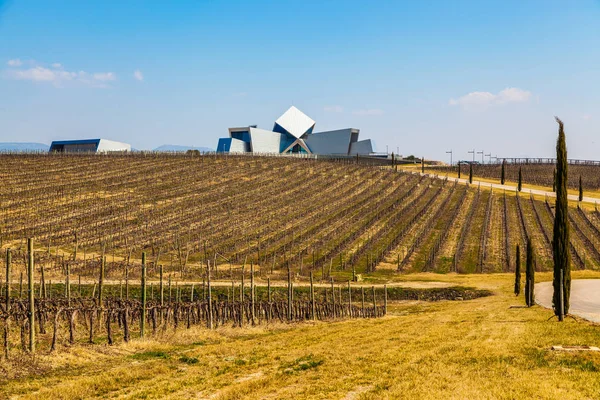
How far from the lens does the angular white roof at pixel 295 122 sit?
591ft

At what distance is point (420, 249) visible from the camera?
71438 millimetres

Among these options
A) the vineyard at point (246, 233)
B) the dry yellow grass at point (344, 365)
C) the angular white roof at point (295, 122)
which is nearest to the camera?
the dry yellow grass at point (344, 365)

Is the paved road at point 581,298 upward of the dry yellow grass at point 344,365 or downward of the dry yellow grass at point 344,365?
downward

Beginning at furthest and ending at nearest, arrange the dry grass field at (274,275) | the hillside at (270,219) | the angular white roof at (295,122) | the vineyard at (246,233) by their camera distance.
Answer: the angular white roof at (295,122) < the hillside at (270,219) < the vineyard at (246,233) < the dry grass field at (274,275)

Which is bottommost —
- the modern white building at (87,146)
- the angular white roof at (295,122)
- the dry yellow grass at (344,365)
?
the dry yellow grass at (344,365)

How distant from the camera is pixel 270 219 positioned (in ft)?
259

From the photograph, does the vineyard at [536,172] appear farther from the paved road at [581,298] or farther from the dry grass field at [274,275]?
the paved road at [581,298]

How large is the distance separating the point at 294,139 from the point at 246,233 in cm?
11058

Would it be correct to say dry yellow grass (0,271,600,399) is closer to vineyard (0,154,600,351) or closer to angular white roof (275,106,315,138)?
vineyard (0,154,600,351)

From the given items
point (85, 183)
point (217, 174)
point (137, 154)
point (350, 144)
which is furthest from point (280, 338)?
point (350, 144)

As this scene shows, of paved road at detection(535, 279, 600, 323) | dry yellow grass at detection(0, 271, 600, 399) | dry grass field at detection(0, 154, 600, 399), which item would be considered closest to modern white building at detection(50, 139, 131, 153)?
dry grass field at detection(0, 154, 600, 399)

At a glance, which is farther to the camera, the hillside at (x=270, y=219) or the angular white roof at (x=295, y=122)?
the angular white roof at (x=295, y=122)

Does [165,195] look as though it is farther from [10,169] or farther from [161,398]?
[161,398]

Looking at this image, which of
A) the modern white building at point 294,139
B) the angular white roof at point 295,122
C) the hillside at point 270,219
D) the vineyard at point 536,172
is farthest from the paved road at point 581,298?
the angular white roof at point 295,122
